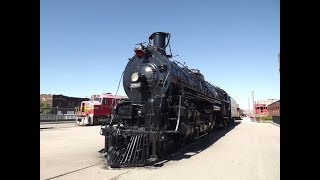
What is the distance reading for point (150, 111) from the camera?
9.98 metres

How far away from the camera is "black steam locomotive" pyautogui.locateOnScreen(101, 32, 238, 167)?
9.27m

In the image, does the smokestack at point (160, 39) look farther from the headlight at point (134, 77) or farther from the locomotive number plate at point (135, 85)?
the locomotive number plate at point (135, 85)

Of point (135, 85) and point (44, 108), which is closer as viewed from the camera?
point (135, 85)

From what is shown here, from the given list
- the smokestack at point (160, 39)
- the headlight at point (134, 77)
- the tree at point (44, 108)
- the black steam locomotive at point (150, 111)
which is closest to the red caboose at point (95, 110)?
the smokestack at point (160, 39)

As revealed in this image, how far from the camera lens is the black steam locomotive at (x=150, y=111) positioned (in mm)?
9273

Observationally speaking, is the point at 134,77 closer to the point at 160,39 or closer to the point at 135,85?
the point at 135,85

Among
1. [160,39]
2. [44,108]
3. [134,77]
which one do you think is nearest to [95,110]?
[160,39]

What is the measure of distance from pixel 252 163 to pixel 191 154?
2360mm

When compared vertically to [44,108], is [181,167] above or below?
below

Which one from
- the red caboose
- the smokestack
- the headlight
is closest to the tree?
the red caboose

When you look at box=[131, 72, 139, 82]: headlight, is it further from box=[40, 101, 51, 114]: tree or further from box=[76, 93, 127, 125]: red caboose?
box=[40, 101, 51, 114]: tree
